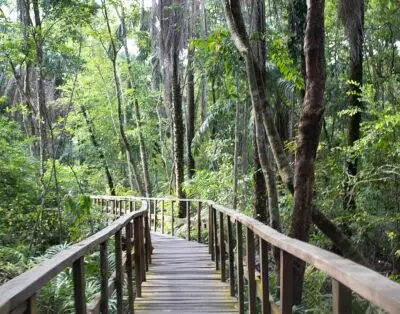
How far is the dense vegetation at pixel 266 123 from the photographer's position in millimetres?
6121

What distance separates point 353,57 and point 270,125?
13.4ft

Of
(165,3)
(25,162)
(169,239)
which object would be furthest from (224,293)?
(165,3)

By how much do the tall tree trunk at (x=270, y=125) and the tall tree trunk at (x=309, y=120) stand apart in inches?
17.8

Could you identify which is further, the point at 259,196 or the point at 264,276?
the point at 259,196

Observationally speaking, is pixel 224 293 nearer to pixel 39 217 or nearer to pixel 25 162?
pixel 39 217

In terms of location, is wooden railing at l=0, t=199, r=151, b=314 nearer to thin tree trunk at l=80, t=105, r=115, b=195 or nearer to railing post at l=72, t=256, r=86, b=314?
railing post at l=72, t=256, r=86, b=314

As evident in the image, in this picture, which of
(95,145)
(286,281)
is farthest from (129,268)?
(95,145)

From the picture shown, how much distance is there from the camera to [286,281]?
2.62 metres

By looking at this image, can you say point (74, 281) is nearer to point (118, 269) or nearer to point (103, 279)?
point (103, 279)

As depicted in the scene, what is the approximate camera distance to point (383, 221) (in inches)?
317

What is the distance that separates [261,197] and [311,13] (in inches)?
195

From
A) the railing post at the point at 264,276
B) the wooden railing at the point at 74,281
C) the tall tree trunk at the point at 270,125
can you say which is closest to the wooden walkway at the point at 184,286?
the wooden railing at the point at 74,281

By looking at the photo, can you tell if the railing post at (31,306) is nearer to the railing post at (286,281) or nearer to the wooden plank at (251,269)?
the railing post at (286,281)

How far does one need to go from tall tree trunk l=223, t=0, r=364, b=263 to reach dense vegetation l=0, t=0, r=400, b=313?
18mm
